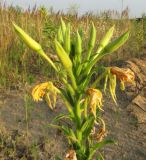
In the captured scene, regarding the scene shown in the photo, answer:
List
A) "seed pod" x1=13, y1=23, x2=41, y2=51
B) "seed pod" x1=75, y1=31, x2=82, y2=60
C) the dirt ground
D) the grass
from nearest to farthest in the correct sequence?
"seed pod" x1=13, y1=23, x2=41, y2=51
"seed pod" x1=75, y1=31, x2=82, y2=60
the dirt ground
the grass

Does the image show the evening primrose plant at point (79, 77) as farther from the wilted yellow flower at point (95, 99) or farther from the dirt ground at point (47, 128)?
the dirt ground at point (47, 128)

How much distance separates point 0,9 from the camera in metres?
6.92

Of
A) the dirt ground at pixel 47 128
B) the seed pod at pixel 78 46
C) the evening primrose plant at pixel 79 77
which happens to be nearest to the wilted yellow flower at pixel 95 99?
the evening primrose plant at pixel 79 77

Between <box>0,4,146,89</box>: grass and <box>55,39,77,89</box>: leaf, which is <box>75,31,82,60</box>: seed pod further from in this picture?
<box>0,4,146,89</box>: grass

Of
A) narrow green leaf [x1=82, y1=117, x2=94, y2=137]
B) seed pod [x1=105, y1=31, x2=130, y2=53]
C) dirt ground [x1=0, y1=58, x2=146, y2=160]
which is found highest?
seed pod [x1=105, y1=31, x2=130, y2=53]

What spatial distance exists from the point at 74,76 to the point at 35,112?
260 centimetres

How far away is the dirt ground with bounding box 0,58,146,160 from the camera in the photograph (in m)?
4.03

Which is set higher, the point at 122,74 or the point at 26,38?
the point at 26,38

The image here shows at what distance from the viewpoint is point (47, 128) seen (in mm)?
4328

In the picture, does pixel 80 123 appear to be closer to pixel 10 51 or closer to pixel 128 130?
pixel 128 130

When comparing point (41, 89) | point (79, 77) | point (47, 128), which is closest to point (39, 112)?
point (47, 128)

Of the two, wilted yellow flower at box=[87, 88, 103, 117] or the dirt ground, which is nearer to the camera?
wilted yellow flower at box=[87, 88, 103, 117]

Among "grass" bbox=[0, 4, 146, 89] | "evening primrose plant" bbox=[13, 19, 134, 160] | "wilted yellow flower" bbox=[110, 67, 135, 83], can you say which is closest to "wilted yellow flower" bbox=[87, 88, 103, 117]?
"evening primrose plant" bbox=[13, 19, 134, 160]

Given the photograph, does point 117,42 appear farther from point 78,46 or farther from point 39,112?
point 39,112
